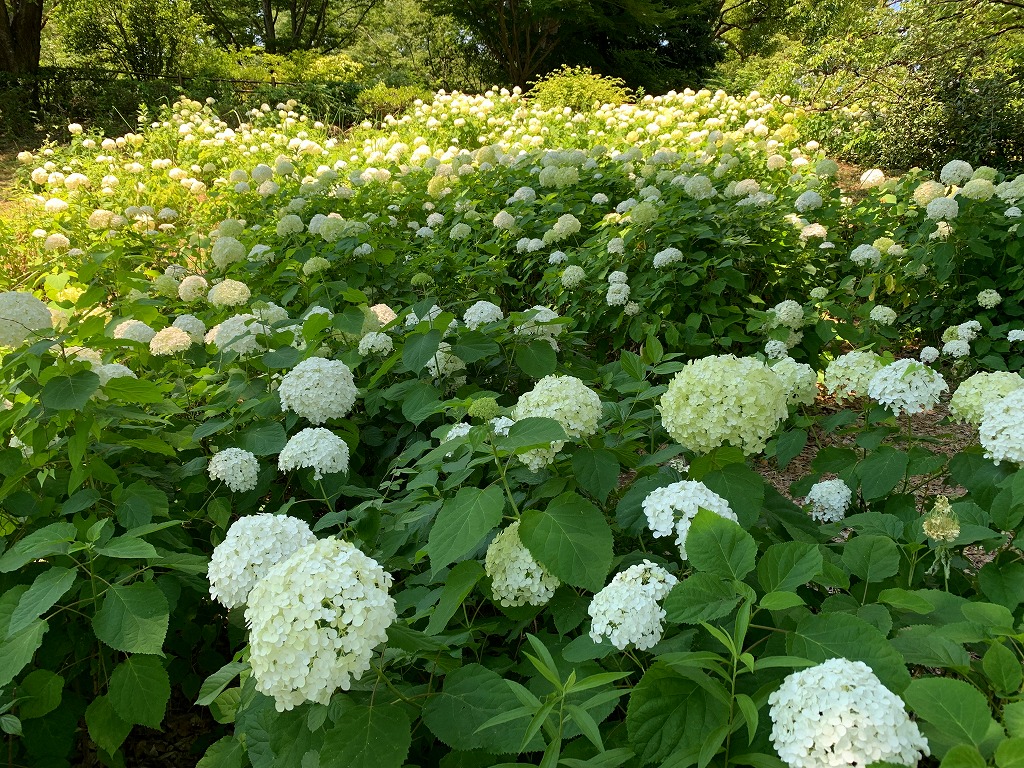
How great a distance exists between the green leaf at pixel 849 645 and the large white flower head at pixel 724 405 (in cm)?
47

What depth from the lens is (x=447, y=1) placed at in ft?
54.1

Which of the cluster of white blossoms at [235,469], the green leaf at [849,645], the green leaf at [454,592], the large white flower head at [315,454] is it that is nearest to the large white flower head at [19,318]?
the cluster of white blossoms at [235,469]

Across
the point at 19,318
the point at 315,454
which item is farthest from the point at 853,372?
the point at 19,318

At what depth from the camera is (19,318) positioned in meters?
1.80

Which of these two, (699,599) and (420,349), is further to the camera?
(420,349)

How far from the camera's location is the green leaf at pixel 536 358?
225 cm

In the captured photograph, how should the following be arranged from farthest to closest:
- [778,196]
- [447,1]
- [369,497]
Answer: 1. [447,1]
2. [778,196]
3. [369,497]

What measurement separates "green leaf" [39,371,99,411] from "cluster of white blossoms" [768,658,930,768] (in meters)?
1.60

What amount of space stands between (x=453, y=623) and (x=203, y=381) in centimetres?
155

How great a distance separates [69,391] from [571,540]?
129 centimetres

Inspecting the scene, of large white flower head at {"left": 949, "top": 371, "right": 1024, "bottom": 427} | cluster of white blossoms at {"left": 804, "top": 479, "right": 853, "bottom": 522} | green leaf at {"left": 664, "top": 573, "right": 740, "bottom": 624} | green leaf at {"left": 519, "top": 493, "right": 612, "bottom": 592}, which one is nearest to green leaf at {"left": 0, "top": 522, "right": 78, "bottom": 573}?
green leaf at {"left": 519, "top": 493, "right": 612, "bottom": 592}

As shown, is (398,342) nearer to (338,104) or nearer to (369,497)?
(369,497)

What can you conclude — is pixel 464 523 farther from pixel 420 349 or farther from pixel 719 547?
pixel 420 349

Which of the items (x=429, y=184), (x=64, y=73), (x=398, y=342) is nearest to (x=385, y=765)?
(x=398, y=342)
